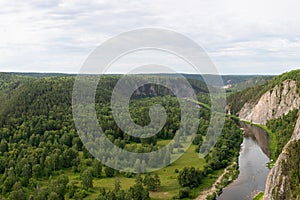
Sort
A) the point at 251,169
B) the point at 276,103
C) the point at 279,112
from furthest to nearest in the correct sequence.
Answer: the point at 276,103, the point at 279,112, the point at 251,169

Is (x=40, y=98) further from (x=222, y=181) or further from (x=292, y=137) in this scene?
(x=292, y=137)

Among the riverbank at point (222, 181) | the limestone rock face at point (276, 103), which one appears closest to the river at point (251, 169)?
the riverbank at point (222, 181)

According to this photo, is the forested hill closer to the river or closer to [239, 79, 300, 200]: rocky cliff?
the river

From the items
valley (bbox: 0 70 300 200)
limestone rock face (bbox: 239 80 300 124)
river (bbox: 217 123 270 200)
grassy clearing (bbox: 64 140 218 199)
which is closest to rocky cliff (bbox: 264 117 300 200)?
valley (bbox: 0 70 300 200)

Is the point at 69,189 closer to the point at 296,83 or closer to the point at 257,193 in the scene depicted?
the point at 257,193

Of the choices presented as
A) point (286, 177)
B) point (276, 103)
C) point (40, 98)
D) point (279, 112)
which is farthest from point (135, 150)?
point (276, 103)

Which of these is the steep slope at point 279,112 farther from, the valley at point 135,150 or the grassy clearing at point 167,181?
the grassy clearing at point 167,181
